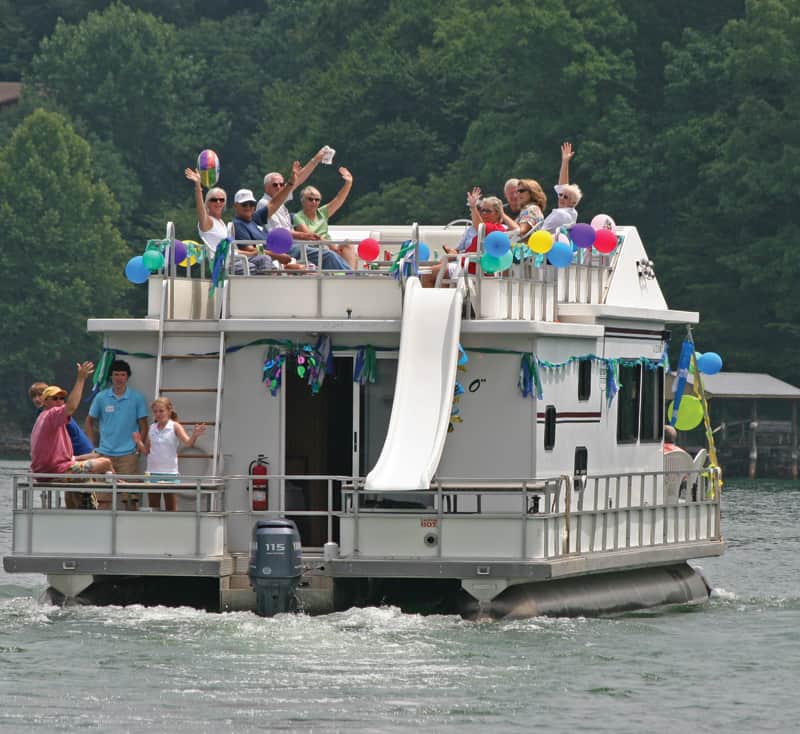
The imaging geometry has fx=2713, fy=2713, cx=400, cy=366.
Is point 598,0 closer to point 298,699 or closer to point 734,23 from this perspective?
point 734,23

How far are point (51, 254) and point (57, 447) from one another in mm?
62656

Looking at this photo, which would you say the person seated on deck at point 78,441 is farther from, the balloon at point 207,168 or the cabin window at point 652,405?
the cabin window at point 652,405

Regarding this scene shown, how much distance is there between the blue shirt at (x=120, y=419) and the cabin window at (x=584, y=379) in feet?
14.7

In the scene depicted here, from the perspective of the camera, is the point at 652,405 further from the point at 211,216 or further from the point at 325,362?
the point at 211,216

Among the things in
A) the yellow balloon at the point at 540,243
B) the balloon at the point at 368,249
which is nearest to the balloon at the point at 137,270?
the balloon at the point at 368,249

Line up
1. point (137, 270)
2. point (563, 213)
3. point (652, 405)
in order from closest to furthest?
point (137, 270) → point (563, 213) → point (652, 405)

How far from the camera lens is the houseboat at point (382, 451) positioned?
25.2 m

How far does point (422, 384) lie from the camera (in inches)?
1011

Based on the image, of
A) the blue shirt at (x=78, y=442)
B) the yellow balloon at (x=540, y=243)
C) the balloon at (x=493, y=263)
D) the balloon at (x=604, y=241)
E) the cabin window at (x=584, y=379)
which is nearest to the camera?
the balloon at (x=493, y=263)

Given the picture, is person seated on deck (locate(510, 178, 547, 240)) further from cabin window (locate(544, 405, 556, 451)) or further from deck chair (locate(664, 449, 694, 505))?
deck chair (locate(664, 449, 694, 505))

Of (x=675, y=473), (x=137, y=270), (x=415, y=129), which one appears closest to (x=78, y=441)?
(x=137, y=270)

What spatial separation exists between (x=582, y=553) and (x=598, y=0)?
5702cm

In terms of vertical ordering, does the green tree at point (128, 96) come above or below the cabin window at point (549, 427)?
above

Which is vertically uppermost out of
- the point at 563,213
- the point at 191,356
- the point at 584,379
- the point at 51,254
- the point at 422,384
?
the point at 51,254
